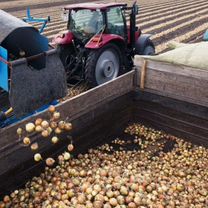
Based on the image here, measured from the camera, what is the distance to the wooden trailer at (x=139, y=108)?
4.61m

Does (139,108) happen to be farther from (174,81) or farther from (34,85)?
(34,85)

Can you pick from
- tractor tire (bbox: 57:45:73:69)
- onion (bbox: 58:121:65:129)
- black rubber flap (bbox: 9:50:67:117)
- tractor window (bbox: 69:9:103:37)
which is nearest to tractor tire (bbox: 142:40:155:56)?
tractor window (bbox: 69:9:103:37)

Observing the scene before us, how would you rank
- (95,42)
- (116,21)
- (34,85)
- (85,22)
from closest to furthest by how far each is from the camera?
(34,85)
(95,42)
(85,22)
(116,21)

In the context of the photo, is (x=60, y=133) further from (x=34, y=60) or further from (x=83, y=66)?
(x=83, y=66)

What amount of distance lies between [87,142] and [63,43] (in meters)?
2.98

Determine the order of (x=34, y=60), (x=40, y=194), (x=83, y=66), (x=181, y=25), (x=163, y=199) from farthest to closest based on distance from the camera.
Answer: (x=181, y=25), (x=83, y=66), (x=34, y=60), (x=40, y=194), (x=163, y=199)

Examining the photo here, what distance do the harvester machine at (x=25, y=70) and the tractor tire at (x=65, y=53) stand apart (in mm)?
2382

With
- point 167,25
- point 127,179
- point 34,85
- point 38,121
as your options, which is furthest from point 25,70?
point 167,25

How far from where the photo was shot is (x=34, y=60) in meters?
4.50

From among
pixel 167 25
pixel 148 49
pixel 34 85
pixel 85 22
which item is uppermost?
pixel 85 22

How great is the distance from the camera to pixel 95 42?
6.60 m

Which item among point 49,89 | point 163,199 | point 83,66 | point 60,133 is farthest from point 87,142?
point 83,66

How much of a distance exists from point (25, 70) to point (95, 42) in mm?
2736

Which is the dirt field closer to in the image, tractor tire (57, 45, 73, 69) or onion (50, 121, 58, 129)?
tractor tire (57, 45, 73, 69)
